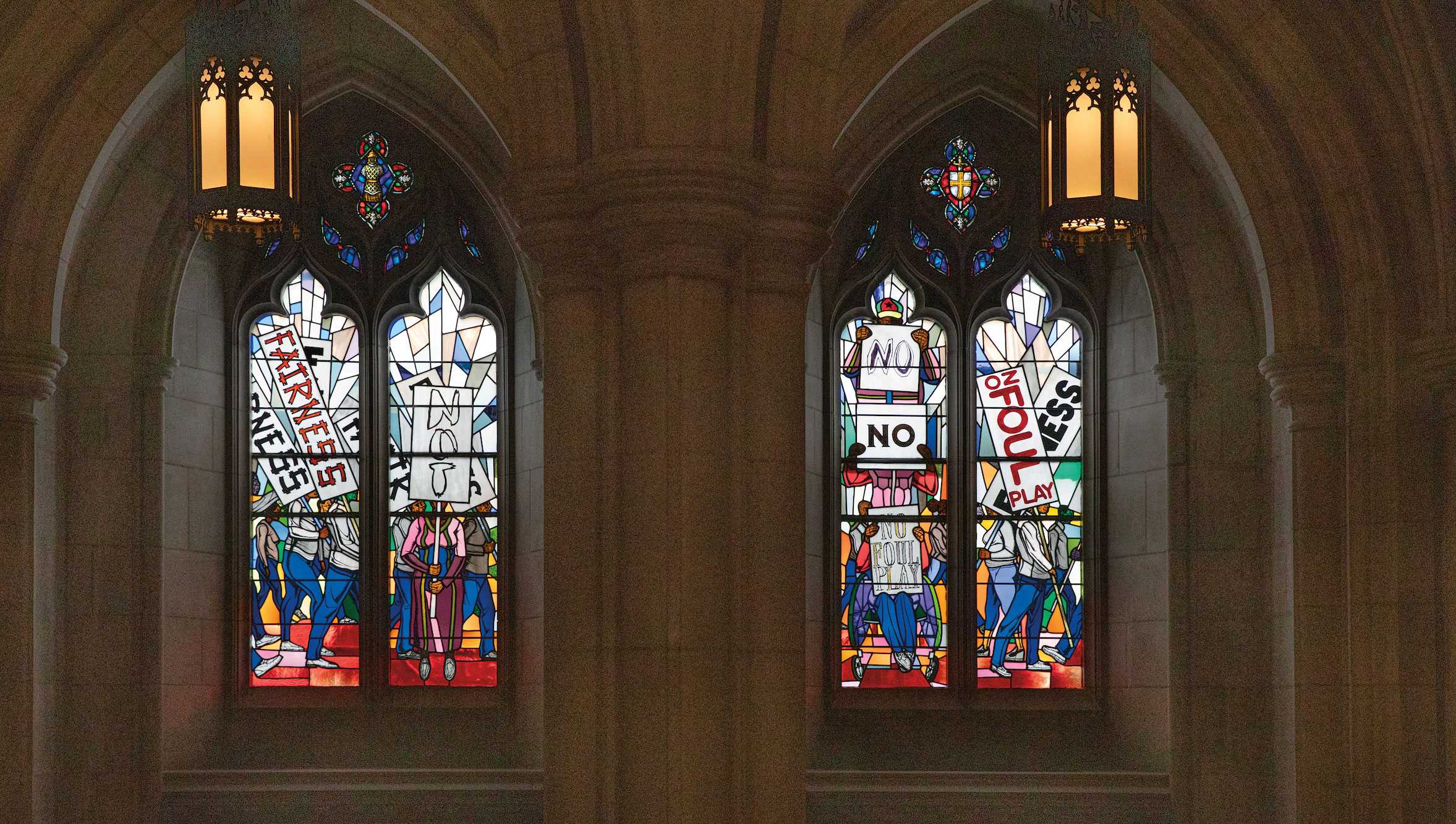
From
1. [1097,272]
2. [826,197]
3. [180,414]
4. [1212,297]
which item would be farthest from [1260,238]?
[180,414]

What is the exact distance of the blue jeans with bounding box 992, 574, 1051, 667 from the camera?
40.9ft

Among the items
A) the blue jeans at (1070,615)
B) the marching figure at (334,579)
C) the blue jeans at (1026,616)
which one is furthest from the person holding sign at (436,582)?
the blue jeans at (1070,615)

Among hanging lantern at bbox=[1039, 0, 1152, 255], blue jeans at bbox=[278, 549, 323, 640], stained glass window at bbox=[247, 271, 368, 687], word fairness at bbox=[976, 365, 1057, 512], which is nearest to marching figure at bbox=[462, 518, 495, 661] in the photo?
stained glass window at bbox=[247, 271, 368, 687]

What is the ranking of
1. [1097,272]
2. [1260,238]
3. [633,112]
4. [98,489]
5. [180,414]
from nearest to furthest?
1. [633,112]
2. [1260,238]
3. [98,489]
4. [180,414]
5. [1097,272]

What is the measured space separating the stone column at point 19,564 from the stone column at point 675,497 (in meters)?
4.03

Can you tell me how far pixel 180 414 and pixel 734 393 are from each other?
19.8ft

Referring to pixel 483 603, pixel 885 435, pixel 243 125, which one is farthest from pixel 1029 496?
pixel 243 125

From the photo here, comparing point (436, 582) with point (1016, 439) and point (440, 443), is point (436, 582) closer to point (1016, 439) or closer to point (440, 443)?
point (440, 443)

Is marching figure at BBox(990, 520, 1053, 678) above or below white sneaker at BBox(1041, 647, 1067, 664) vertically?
above

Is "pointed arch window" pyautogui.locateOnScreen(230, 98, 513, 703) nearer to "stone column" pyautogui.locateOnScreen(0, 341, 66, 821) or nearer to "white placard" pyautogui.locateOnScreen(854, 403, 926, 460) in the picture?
"stone column" pyautogui.locateOnScreen(0, 341, 66, 821)

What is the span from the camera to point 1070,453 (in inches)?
500

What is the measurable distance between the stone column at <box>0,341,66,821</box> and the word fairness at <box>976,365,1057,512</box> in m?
6.16

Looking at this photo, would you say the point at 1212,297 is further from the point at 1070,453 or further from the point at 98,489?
the point at 98,489

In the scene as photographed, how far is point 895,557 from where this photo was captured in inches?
493
